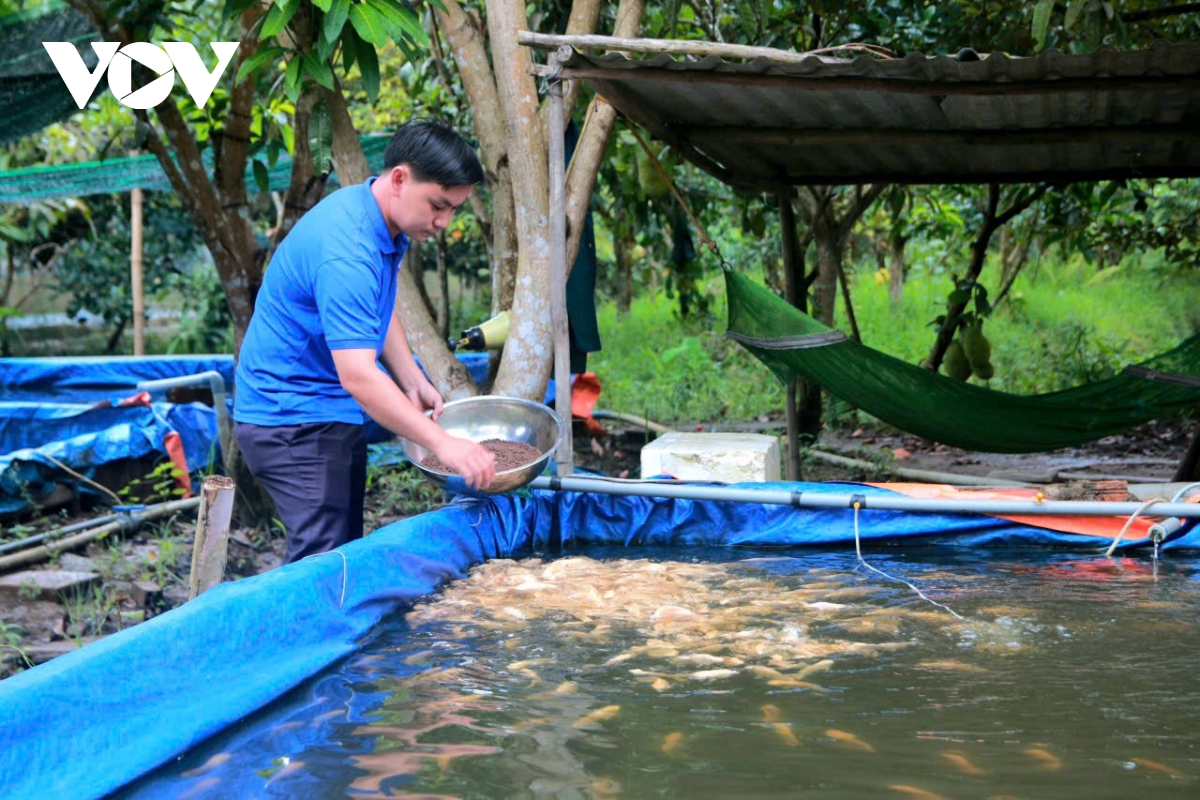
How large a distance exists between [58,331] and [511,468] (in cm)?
1021

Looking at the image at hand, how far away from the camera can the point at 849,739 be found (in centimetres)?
189

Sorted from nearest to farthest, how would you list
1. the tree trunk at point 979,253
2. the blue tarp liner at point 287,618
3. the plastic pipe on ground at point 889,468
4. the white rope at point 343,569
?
the blue tarp liner at point 287,618, the white rope at point 343,569, the plastic pipe on ground at point 889,468, the tree trunk at point 979,253

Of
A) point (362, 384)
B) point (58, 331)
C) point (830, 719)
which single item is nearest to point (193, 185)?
point (362, 384)

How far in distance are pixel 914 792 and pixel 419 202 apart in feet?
5.01

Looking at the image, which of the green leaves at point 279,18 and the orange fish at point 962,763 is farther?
the green leaves at point 279,18

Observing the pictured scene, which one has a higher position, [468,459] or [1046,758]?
[468,459]

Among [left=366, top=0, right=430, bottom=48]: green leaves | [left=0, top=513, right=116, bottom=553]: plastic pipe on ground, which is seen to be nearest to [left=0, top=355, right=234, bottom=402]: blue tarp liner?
[left=0, top=513, right=116, bottom=553]: plastic pipe on ground

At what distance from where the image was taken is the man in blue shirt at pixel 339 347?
2.34 m

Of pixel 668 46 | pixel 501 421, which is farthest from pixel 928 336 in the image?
pixel 501 421

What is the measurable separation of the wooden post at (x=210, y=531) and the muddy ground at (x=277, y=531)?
682 millimetres

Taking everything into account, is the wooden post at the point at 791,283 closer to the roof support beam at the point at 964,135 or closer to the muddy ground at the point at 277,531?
the muddy ground at the point at 277,531

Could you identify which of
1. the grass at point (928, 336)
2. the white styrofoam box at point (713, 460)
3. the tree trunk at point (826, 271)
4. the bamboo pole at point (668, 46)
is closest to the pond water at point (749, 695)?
the white styrofoam box at point (713, 460)

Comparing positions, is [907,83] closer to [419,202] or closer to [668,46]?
[668,46]

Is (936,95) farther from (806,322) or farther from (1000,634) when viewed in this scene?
(1000,634)
